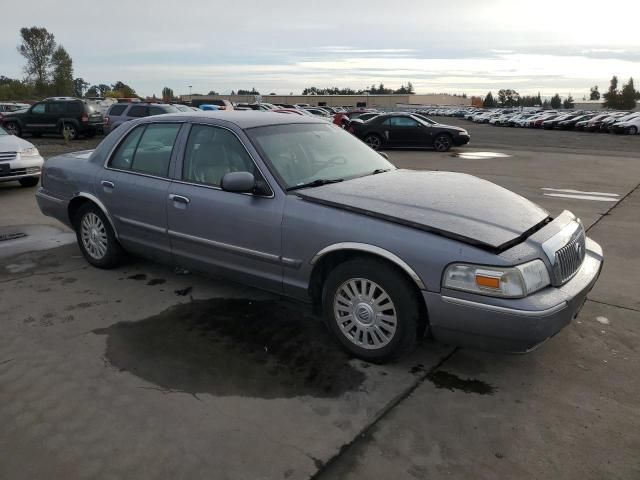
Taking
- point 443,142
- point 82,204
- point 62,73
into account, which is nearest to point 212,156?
point 82,204

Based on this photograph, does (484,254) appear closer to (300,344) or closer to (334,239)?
(334,239)

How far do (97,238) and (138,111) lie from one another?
1483 cm

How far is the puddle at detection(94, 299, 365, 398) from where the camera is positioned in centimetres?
317

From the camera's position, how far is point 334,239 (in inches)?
Answer: 131

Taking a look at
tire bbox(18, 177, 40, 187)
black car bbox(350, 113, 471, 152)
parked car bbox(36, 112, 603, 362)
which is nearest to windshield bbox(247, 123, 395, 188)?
parked car bbox(36, 112, 603, 362)

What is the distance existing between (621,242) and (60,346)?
6.16 metres

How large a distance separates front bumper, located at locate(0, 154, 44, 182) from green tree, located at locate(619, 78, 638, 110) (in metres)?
110

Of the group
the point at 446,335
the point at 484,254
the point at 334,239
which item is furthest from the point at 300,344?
the point at 484,254

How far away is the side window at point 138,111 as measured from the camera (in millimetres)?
18312

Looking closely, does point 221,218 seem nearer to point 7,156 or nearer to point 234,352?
point 234,352

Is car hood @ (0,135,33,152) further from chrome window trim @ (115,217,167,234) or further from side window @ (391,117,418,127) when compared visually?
side window @ (391,117,418,127)

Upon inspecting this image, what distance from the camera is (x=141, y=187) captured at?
14.8 feet

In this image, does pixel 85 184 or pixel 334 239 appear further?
pixel 85 184

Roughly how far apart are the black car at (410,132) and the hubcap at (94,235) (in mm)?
14523
